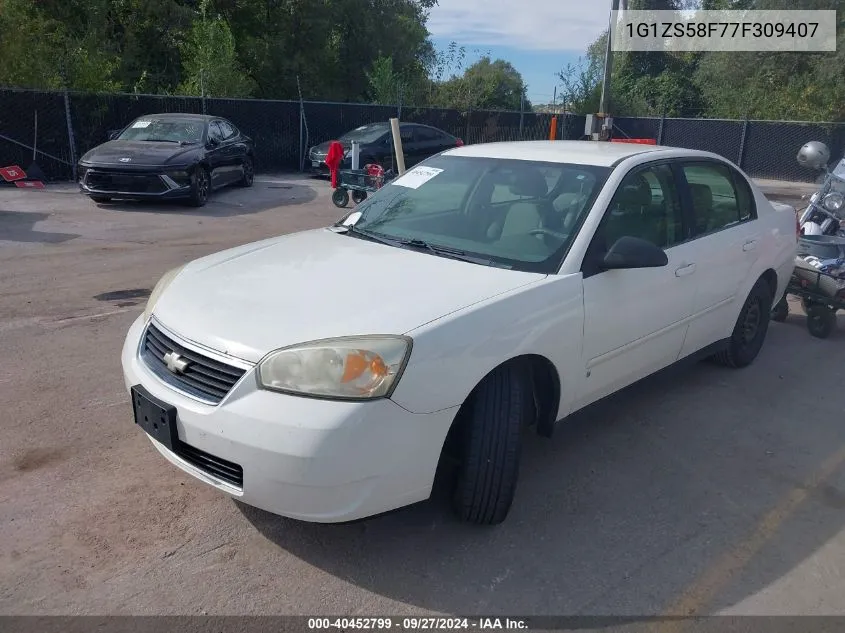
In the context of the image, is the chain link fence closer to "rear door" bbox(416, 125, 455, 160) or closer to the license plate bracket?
"rear door" bbox(416, 125, 455, 160)

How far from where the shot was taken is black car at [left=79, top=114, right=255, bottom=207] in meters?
11.7

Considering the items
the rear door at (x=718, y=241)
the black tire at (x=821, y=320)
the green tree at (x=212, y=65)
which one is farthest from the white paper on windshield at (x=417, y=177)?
the green tree at (x=212, y=65)

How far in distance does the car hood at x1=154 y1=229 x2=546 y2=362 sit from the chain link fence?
13537 millimetres

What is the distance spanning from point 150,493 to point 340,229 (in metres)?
1.82

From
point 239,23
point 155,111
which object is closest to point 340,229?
point 155,111

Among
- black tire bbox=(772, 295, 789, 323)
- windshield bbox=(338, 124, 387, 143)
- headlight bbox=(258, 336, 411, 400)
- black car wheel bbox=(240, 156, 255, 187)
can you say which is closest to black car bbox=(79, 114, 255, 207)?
black car wheel bbox=(240, 156, 255, 187)

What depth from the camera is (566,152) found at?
4441mm

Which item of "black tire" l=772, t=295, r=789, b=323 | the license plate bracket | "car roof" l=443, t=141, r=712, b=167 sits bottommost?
"black tire" l=772, t=295, r=789, b=323

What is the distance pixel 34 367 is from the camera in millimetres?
5012

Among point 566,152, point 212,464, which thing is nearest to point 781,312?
point 566,152

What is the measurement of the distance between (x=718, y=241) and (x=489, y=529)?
2.52m

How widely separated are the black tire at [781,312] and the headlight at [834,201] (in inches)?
79.2

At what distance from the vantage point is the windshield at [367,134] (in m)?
17.9

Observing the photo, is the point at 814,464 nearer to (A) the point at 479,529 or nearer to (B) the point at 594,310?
(B) the point at 594,310
